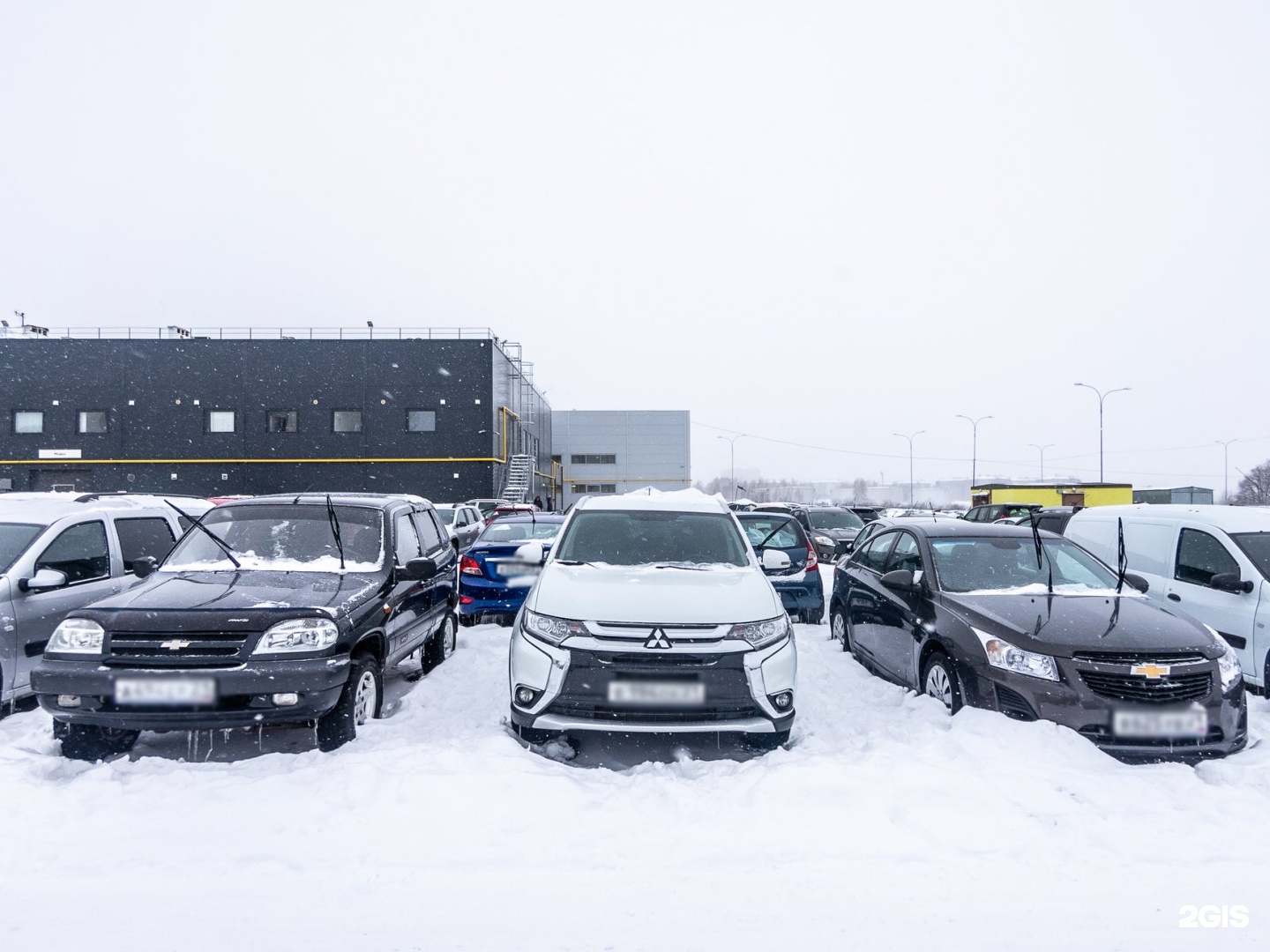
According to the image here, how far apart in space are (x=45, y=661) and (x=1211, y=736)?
7124 mm

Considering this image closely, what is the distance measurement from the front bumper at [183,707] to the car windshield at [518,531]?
16.2 ft

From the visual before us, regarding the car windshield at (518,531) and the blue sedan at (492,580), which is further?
the car windshield at (518,531)

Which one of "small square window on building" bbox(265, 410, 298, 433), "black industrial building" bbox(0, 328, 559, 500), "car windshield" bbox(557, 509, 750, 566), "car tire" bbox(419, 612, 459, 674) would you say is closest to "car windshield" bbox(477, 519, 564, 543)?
"car tire" bbox(419, 612, 459, 674)

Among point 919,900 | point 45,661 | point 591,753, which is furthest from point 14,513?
point 919,900

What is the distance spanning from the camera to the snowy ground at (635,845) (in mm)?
2840

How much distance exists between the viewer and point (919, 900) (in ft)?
9.93

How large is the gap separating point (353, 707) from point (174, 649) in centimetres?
110

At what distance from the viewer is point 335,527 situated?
5711 millimetres

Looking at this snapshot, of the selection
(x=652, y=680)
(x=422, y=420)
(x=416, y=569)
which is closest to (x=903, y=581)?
(x=652, y=680)

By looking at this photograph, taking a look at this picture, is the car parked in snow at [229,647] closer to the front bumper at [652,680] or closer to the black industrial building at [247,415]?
the front bumper at [652,680]

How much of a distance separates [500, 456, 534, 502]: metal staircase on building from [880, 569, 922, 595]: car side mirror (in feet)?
102

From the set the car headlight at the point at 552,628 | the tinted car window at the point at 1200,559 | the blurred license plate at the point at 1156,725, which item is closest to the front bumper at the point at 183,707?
the car headlight at the point at 552,628

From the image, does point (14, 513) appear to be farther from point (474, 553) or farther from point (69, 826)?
point (474, 553)

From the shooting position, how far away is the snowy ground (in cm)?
284
